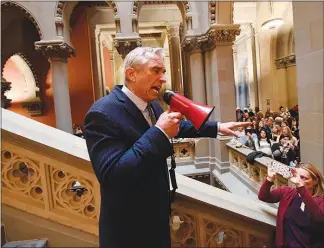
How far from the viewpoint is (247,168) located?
6391 millimetres

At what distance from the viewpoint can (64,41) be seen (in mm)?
8594

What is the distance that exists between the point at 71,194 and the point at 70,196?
0.02 m

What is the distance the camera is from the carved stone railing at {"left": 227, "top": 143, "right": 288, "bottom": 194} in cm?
516

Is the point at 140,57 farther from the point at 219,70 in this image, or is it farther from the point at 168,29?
the point at 168,29

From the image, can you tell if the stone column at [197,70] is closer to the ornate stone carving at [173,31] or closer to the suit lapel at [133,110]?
the ornate stone carving at [173,31]

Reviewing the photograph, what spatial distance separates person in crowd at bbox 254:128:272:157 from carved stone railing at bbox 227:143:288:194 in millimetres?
146

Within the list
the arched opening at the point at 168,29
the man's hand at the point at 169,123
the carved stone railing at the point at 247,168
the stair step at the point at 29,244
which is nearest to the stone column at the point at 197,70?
the carved stone railing at the point at 247,168

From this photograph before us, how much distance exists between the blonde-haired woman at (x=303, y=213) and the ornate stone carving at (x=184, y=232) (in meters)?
0.63

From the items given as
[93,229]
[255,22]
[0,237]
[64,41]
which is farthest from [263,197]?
[255,22]

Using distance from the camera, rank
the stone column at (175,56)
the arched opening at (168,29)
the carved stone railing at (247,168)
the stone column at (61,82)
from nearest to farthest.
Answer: the carved stone railing at (247,168), the stone column at (61,82), the arched opening at (168,29), the stone column at (175,56)

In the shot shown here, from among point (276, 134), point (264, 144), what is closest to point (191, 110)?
point (264, 144)

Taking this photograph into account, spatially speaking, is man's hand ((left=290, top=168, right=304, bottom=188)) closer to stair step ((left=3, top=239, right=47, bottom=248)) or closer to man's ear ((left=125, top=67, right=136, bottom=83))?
man's ear ((left=125, top=67, right=136, bottom=83))

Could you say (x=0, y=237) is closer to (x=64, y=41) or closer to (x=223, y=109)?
(x=223, y=109)

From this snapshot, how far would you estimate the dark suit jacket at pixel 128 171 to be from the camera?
1.17 metres
